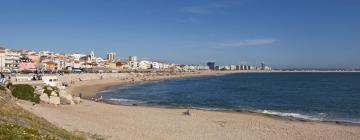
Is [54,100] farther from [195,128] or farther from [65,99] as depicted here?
[195,128]

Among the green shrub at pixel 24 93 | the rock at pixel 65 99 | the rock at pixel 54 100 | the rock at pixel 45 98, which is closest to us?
the green shrub at pixel 24 93

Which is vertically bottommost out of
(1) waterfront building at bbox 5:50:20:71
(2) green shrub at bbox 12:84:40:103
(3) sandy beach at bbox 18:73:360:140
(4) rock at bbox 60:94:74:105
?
(3) sandy beach at bbox 18:73:360:140

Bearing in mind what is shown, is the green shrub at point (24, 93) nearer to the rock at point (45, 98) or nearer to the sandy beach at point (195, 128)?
the rock at point (45, 98)

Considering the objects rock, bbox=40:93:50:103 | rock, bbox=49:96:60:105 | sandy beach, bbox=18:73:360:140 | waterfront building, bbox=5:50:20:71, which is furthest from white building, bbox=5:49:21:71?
sandy beach, bbox=18:73:360:140

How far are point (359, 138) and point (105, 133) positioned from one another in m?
13.5

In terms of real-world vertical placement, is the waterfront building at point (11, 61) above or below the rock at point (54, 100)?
above

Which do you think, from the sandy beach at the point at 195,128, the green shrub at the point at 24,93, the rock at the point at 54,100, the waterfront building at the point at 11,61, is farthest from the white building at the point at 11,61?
the sandy beach at the point at 195,128

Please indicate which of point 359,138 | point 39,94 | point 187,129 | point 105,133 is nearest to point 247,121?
point 187,129

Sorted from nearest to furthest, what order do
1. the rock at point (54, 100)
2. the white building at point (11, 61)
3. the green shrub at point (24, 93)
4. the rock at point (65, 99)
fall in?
the green shrub at point (24, 93)
the rock at point (54, 100)
the rock at point (65, 99)
the white building at point (11, 61)

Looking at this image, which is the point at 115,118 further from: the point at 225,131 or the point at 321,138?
the point at 321,138

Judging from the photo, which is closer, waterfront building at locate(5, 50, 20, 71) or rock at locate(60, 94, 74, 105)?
rock at locate(60, 94, 74, 105)

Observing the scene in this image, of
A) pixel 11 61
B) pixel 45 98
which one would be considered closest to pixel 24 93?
pixel 45 98

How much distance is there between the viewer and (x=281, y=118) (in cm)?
3203

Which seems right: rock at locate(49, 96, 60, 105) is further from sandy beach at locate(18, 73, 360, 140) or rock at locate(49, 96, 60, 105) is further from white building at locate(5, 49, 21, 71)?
white building at locate(5, 49, 21, 71)
